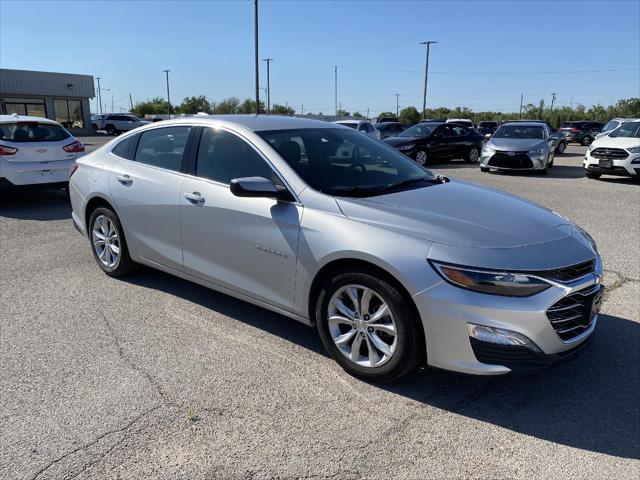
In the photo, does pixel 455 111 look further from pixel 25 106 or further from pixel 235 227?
pixel 235 227

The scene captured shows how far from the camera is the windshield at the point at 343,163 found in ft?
Result: 12.3

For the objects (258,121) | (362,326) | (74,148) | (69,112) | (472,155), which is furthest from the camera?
(69,112)

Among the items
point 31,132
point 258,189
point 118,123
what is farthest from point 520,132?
point 118,123

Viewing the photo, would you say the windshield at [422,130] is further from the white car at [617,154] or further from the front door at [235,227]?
the front door at [235,227]

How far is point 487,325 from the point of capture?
283 cm

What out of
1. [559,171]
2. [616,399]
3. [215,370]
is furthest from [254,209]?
[559,171]

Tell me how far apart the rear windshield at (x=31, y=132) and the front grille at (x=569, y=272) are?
8718mm

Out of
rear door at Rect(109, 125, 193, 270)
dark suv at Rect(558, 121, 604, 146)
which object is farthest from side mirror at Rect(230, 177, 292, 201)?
dark suv at Rect(558, 121, 604, 146)

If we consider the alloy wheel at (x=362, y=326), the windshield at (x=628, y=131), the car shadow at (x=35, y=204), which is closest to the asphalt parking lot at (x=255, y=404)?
the alloy wheel at (x=362, y=326)

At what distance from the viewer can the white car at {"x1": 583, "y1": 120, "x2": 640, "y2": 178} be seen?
42.9 ft

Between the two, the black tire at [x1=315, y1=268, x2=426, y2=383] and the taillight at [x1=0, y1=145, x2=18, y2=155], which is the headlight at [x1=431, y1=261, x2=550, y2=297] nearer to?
the black tire at [x1=315, y1=268, x2=426, y2=383]

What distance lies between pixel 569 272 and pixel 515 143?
13.0 metres

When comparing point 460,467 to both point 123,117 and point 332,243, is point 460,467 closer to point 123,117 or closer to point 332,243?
point 332,243

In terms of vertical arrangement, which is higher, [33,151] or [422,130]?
[422,130]
